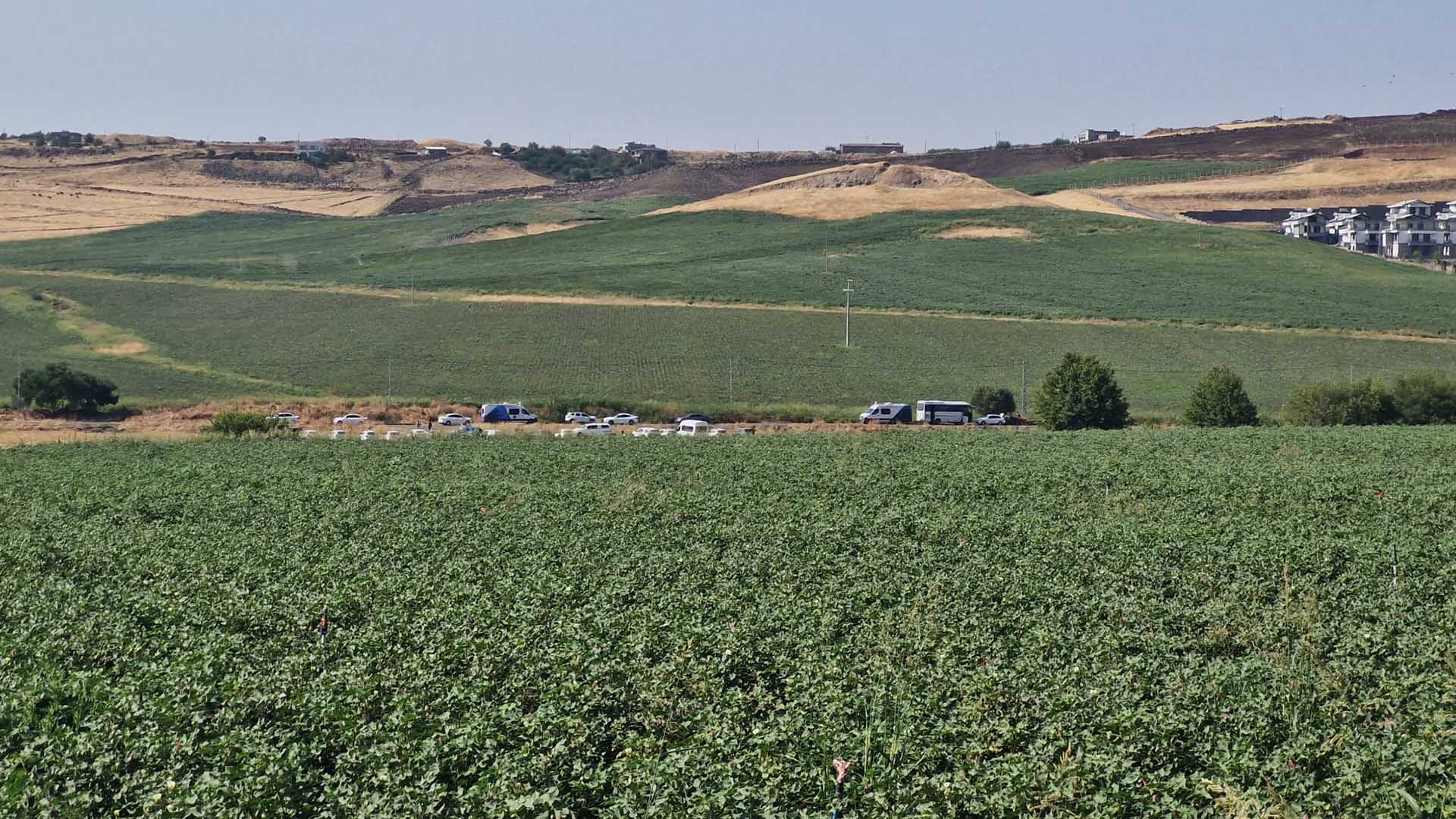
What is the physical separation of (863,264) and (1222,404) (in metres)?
66.9

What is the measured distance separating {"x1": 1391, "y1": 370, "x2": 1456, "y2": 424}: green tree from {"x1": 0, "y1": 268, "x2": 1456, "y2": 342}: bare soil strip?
32.4 m

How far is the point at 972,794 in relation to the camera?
42.0ft

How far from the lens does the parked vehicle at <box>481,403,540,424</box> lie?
2525 inches

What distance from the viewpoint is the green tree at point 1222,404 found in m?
57.1

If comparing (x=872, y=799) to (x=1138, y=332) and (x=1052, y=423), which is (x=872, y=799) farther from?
(x=1138, y=332)

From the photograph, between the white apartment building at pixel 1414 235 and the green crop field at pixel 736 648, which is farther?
the white apartment building at pixel 1414 235

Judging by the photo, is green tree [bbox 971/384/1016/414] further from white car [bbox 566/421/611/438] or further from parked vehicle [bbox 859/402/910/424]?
white car [bbox 566/421/611/438]

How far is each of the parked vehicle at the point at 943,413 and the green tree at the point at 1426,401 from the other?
64.2 feet

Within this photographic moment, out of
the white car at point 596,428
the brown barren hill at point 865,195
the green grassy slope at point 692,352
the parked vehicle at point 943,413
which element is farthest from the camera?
the brown barren hill at point 865,195

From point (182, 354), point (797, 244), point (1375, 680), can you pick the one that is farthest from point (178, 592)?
point (797, 244)

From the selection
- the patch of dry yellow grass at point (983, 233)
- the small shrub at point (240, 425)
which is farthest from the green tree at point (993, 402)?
the patch of dry yellow grass at point (983, 233)

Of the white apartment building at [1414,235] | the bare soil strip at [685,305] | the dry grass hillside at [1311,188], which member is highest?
the dry grass hillside at [1311,188]

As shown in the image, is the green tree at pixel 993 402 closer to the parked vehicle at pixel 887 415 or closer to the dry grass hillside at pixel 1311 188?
the parked vehicle at pixel 887 415

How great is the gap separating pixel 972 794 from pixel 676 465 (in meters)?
25.9
